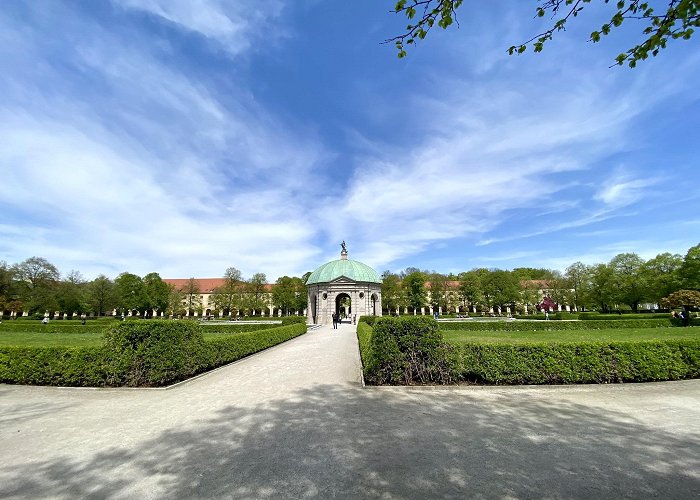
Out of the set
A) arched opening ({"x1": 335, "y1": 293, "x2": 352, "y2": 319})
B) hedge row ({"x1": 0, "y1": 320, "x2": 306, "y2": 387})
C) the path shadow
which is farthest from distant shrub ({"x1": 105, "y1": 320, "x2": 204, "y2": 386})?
arched opening ({"x1": 335, "y1": 293, "x2": 352, "y2": 319})

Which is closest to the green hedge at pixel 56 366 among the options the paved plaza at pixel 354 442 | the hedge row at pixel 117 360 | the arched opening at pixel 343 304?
the hedge row at pixel 117 360

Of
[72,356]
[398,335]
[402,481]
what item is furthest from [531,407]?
[72,356]

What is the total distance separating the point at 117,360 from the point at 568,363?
42.8 ft

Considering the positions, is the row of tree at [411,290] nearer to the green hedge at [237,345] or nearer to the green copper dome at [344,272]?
the green copper dome at [344,272]

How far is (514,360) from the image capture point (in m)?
10.0

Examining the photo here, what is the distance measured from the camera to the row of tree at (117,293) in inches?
2106

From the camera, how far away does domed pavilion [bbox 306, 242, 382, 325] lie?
4953 centimetres

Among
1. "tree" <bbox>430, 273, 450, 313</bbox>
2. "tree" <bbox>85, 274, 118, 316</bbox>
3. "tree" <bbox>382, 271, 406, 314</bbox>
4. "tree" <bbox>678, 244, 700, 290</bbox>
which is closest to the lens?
"tree" <bbox>678, 244, 700, 290</bbox>

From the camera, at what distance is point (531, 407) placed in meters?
7.81

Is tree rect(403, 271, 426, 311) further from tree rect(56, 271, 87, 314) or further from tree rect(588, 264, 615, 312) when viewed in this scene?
tree rect(56, 271, 87, 314)

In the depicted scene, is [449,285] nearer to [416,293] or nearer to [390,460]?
[416,293]

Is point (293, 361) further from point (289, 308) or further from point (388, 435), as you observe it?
point (289, 308)

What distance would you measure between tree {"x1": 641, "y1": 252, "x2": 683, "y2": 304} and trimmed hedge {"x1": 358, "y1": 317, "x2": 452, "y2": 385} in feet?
165

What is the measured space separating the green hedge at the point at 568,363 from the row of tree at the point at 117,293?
212 feet
